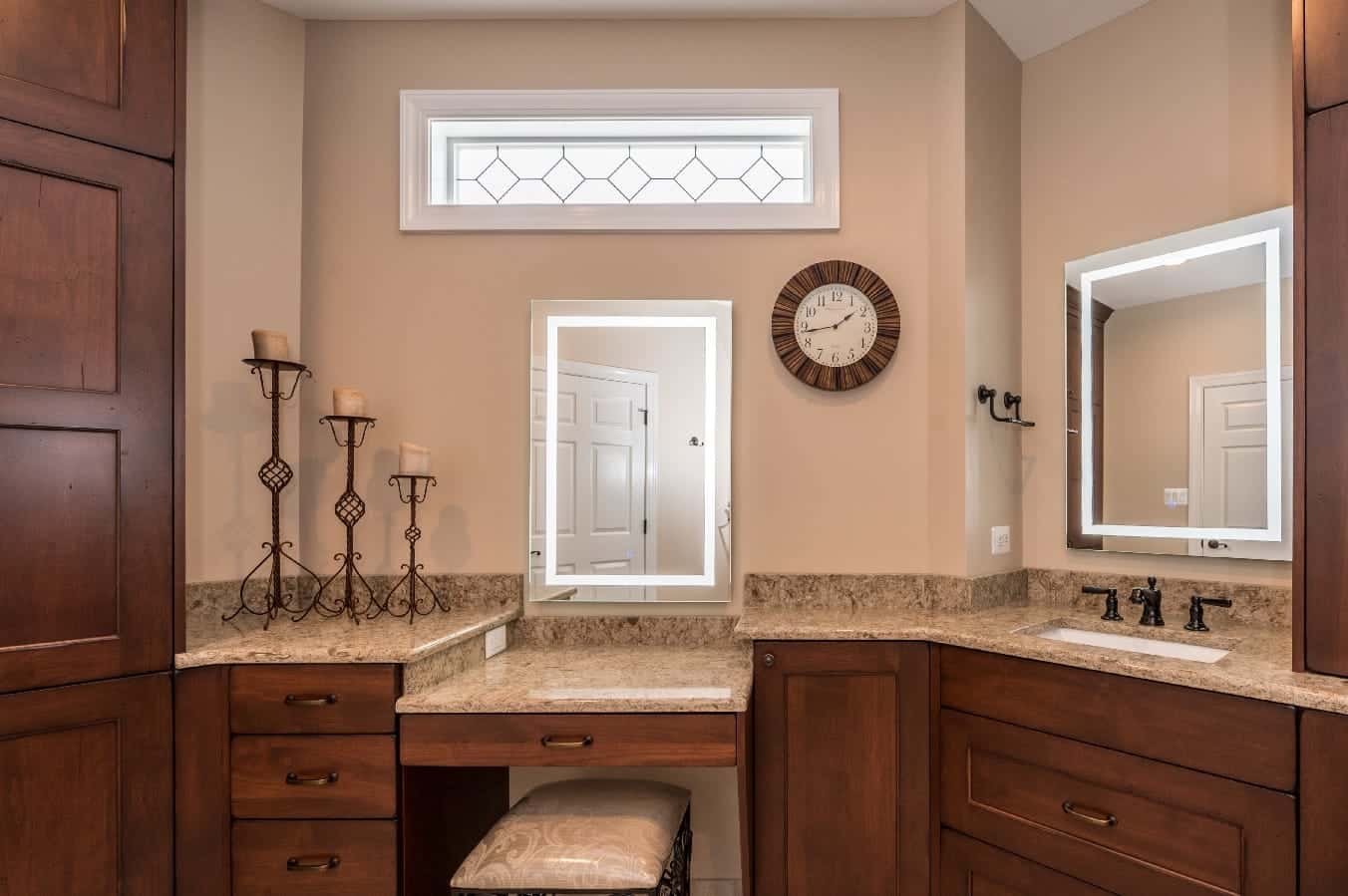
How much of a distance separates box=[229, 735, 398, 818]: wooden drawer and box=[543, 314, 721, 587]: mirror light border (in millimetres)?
771

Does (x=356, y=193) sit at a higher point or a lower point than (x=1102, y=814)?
higher

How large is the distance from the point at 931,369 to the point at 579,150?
1439mm

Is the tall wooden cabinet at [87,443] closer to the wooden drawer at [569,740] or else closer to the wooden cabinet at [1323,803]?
the wooden drawer at [569,740]

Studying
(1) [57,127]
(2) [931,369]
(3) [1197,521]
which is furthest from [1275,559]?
(1) [57,127]

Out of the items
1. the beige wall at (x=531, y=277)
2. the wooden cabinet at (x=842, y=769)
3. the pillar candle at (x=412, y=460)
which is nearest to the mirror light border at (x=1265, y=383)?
the beige wall at (x=531, y=277)

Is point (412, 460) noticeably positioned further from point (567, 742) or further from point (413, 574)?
point (567, 742)

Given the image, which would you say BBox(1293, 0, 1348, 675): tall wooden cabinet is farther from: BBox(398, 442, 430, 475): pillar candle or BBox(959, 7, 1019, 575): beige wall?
BBox(398, 442, 430, 475): pillar candle

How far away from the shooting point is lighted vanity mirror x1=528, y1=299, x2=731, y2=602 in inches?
90.7

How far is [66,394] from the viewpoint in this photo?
5.22 feet

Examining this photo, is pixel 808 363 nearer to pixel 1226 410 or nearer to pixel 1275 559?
pixel 1226 410

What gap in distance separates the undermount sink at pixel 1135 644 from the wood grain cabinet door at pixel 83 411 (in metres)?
2.33

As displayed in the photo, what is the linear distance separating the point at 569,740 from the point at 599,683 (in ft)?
0.62

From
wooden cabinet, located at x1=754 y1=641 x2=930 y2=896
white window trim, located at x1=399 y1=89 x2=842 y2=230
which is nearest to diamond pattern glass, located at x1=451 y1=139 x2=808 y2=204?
white window trim, located at x1=399 y1=89 x2=842 y2=230

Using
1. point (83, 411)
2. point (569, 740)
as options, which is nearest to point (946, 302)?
point (569, 740)
